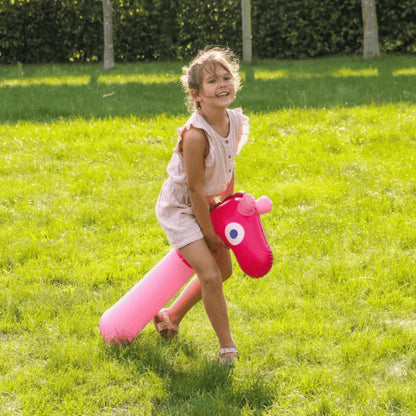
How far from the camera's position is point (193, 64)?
3078 mm

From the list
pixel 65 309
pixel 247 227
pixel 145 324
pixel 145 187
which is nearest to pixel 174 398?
pixel 145 324

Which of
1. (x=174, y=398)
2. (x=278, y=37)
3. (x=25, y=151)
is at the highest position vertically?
(x=278, y=37)

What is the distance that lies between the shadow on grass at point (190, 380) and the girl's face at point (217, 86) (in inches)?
47.3

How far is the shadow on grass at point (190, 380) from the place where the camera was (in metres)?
2.80

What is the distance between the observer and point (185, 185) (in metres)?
3.12

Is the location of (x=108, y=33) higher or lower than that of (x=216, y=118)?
higher

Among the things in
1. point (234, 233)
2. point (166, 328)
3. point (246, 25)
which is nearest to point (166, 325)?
point (166, 328)

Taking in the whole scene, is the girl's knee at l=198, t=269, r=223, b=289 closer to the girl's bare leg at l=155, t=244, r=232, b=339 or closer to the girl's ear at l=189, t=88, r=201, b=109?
the girl's bare leg at l=155, t=244, r=232, b=339

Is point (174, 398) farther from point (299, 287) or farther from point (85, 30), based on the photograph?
point (85, 30)

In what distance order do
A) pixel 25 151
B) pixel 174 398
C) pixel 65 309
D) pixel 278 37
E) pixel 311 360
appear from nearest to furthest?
pixel 174 398 < pixel 311 360 < pixel 65 309 < pixel 25 151 < pixel 278 37

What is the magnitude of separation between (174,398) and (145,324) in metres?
Answer: 0.51

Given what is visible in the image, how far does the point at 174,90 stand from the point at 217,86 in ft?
18.1

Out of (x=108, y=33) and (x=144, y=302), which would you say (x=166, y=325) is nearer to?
(x=144, y=302)

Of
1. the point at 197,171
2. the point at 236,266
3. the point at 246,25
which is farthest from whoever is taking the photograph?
the point at 246,25
